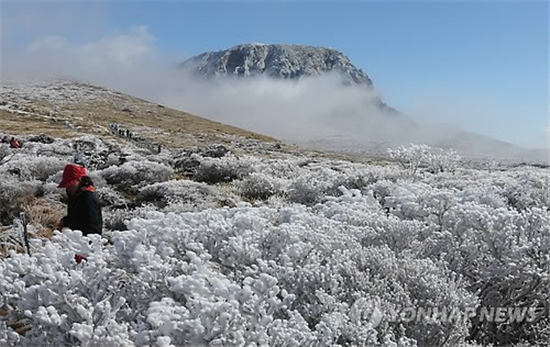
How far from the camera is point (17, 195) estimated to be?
42.9 ft

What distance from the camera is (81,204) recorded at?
7164 mm

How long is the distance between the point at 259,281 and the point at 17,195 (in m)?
10.8

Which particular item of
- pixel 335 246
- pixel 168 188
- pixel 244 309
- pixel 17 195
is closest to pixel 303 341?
pixel 244 309

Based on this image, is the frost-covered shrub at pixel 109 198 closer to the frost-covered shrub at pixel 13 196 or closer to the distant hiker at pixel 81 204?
the frost-covered shrub at pixel 13 196

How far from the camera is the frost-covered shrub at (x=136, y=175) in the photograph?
15702 mm

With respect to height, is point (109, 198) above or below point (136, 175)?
below

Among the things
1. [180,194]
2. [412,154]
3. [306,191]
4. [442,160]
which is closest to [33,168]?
[180,194]

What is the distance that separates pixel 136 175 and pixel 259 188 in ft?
13.4

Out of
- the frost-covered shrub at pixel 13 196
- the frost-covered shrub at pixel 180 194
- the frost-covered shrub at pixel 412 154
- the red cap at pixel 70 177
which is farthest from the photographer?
the frost-covered shrub at pixel 412 154

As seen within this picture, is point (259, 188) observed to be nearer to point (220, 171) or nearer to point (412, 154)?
point (220, 171)

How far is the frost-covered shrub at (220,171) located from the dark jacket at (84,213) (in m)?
9.45

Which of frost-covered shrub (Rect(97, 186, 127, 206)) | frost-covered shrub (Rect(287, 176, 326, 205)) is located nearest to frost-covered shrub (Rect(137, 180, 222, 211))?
frost-covered shrub (Rect(97, 186, 127, 206))

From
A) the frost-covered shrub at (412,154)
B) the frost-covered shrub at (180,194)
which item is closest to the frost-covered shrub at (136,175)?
the frost-covered shrub at (180,194)

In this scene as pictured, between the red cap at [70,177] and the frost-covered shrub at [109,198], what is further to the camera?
the frost-covered shrub at [109,198]
